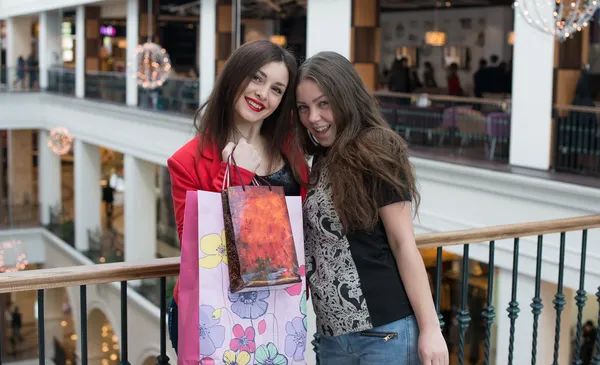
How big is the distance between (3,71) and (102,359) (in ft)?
33.9

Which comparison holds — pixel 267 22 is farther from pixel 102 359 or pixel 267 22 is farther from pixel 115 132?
pixel 102 359

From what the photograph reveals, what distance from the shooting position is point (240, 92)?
268cm

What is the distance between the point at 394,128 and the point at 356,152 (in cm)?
1011

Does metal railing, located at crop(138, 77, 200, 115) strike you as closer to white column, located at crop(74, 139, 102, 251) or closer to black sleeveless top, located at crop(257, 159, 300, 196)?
white column, located at crop(74, 139, 102, 251)

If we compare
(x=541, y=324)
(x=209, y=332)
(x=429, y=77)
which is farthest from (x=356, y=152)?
(x=429, y=77)

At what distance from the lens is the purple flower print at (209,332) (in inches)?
95.3

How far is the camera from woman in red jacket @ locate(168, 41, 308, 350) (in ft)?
8.60

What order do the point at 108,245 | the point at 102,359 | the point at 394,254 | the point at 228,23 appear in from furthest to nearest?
the point at 108,245 < the point at 102,359 < the point at 228,23 < the point at 394,254

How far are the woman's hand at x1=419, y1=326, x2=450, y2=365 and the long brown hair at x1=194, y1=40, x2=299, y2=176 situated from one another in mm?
640

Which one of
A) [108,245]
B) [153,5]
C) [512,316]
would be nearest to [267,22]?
[153,5]

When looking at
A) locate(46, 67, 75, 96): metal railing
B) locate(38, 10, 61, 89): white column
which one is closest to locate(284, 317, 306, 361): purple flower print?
locate(46, 67, 75, 96): metal railing

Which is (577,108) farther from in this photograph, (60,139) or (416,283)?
(60,139)

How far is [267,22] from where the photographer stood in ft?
82.0

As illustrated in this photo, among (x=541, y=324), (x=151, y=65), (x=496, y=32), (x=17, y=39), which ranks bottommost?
(x=541, y=324)
